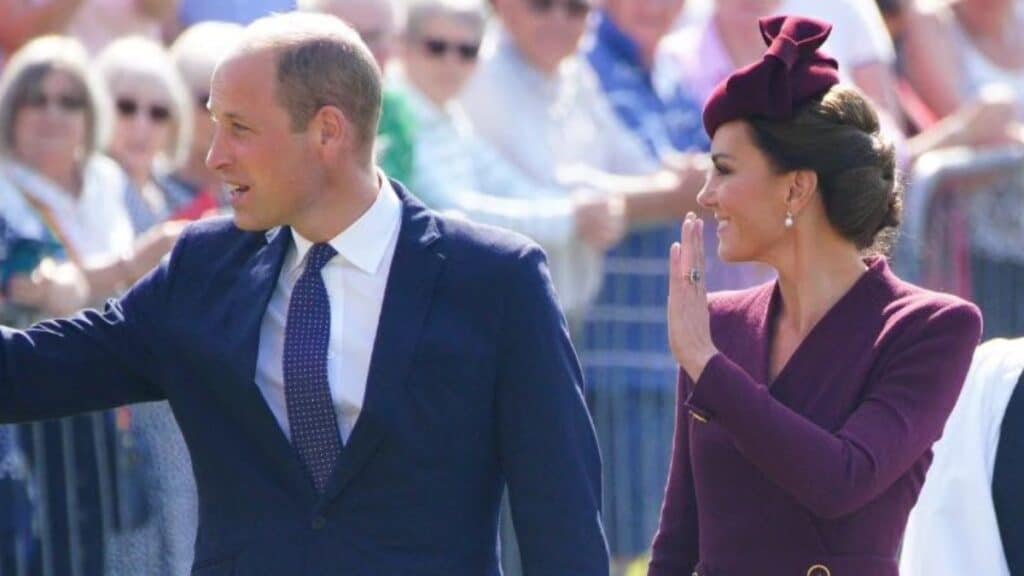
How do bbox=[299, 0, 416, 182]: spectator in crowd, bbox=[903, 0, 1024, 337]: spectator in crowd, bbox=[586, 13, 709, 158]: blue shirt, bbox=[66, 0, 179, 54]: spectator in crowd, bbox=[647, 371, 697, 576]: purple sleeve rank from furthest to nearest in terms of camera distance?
bbox=[903, 0, 1024, 337]: spectator in crowd, bbox=[586, 13, 709, 158]: blue shirt, bbox=[66, 0, 179, 54]: spectator in crowd, bbox=[299, 0, 416, 182]: spectator in crowd, bbox=[647, 371, 697, 576]: purple sleeve

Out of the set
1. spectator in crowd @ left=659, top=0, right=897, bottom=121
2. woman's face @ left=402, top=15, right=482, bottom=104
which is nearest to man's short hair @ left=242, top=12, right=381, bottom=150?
woman's face @ left=402, top=15, right=482, bottom=104

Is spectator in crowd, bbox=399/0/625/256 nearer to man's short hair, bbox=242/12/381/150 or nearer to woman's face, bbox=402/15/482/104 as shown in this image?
woman's face, bbox=402/15/482/104

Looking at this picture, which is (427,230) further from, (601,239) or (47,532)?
(601,239)

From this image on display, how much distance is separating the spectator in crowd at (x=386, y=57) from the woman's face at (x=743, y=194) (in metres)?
2.86

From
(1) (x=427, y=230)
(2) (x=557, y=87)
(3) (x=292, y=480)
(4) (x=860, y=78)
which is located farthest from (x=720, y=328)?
(4) (x=860, y=78)

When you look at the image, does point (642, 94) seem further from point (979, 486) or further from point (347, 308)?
point (347, 308)

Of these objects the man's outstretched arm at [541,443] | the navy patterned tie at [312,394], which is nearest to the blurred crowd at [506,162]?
the navy patterned tie at [312,394]

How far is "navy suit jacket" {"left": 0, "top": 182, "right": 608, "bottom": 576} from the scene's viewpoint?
14.4ft

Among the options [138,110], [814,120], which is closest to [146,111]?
[138,110]

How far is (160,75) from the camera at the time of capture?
316 inches

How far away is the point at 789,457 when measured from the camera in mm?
4398

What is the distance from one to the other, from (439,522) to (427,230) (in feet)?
1.81

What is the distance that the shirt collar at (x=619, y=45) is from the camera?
8984 millimetres

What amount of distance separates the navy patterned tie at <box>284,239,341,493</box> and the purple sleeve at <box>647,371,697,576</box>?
2.31 feet
